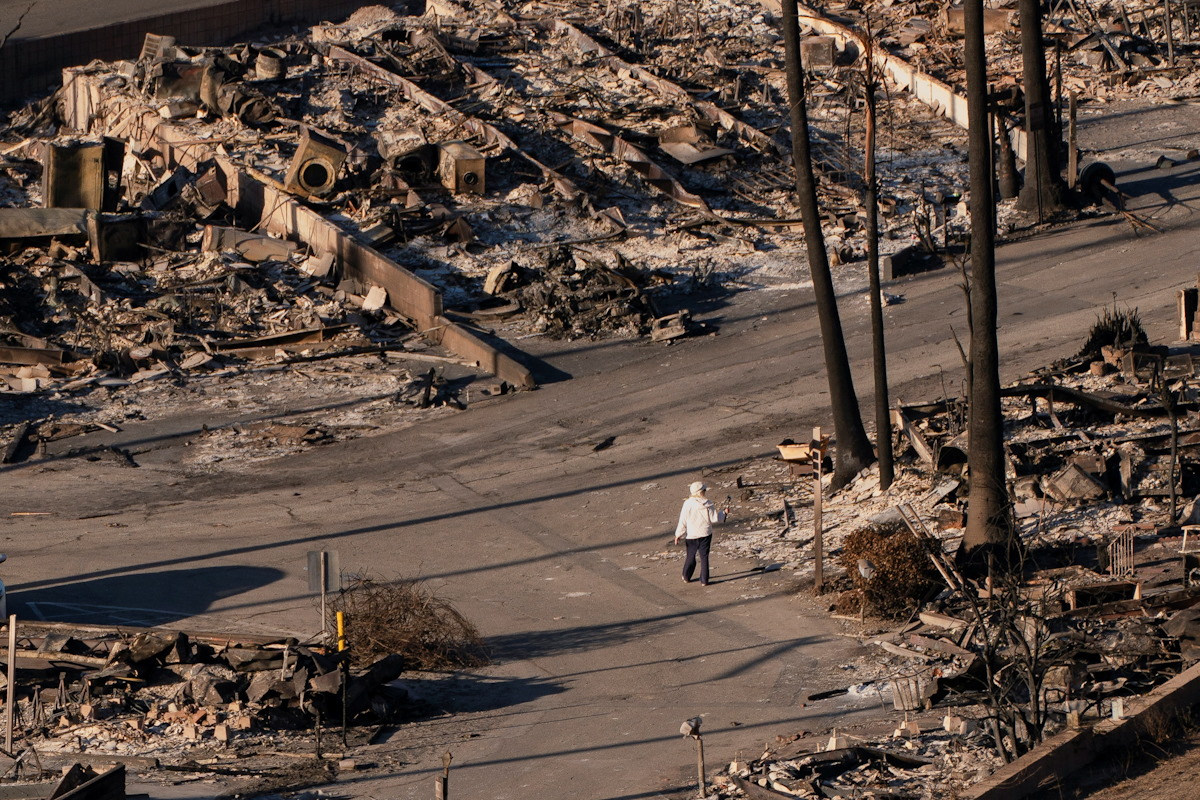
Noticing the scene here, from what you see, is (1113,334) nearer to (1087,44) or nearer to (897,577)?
A: (897,577)

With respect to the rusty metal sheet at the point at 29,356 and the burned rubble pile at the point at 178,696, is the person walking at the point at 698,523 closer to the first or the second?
the burned rubble pile at the point at 178,696

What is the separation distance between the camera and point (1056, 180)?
31.6 metres

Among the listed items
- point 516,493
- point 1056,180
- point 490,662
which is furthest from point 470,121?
point 490,662

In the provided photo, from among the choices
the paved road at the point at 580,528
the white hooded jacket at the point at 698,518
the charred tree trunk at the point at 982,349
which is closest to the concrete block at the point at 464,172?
the paved road at the point at 580,528

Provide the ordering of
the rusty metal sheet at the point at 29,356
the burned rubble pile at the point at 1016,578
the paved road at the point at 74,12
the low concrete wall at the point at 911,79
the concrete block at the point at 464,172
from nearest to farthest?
the burned rubble pile at the point at 1016,578 → the rusty metal sheet at the point at 29,356 → the concrete block at the point at 464,172 → the low concrete wall at the point at 911,79 → the paved road at the point at 74,12

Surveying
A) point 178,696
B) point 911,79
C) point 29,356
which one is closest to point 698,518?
point 178,696

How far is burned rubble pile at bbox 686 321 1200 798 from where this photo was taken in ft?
45.4

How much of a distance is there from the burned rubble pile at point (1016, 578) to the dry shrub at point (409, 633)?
3.76 meters

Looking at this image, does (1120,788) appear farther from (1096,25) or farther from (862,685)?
(1096,25)

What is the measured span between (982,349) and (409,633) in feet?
21.9

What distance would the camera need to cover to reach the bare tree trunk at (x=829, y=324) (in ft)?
70.3

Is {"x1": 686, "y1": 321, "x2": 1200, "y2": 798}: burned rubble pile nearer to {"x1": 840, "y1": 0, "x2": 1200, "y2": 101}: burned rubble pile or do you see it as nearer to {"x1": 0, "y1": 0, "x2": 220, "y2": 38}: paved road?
{"x1": 840, "y1": 0, "x2": 1200, "y2": 101}: burned rubble pile

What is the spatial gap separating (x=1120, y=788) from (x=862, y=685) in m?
3.37

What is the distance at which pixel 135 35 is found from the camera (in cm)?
4325
